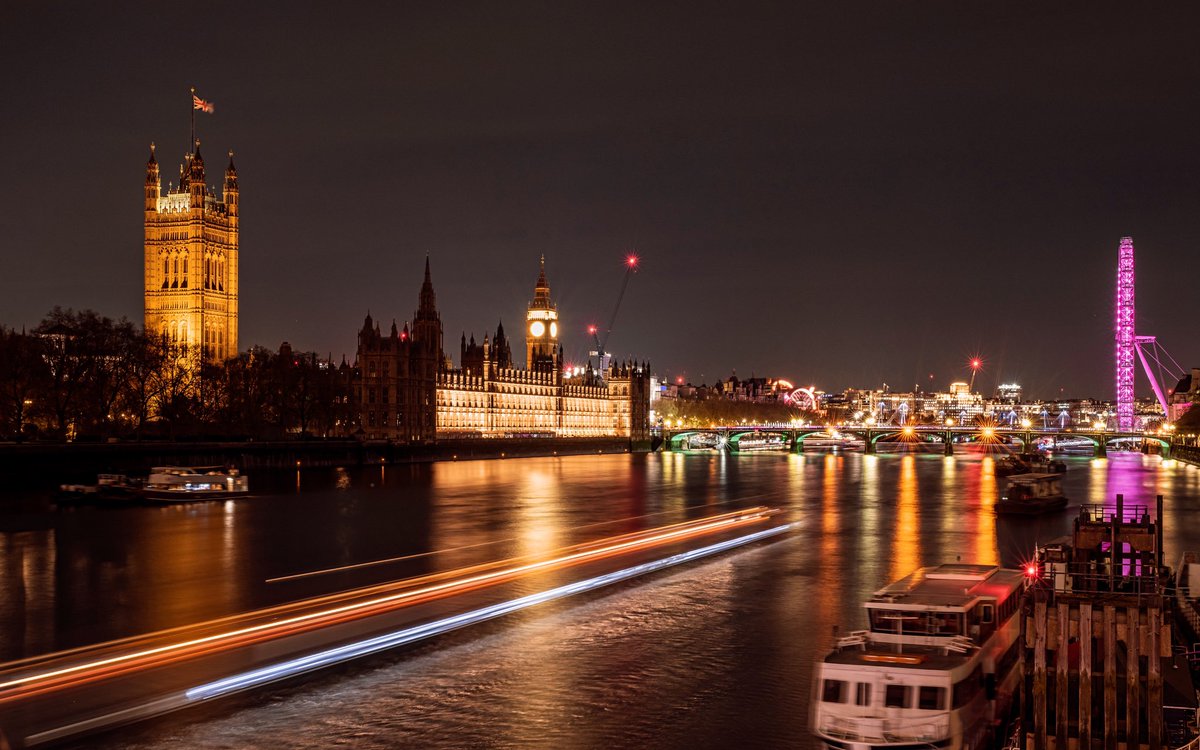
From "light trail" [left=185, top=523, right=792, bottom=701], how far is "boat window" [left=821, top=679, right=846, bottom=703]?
9748 millimetres

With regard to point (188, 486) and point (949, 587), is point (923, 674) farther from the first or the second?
point (188, 486)

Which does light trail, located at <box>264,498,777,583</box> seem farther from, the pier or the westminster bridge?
the westminster bridge

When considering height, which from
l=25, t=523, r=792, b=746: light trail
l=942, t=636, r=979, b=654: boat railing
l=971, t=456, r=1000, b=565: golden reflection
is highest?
l=942, t=636, r=979, b=654: boat railing

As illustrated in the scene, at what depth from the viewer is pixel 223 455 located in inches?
3174

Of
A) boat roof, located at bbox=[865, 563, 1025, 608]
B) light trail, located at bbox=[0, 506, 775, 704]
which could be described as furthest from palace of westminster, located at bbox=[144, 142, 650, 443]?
boat roof, located at bbox=[865, 563, 1025, 608]

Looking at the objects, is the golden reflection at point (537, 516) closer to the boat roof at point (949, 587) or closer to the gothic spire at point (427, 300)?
the boat roof at point (949, 587)

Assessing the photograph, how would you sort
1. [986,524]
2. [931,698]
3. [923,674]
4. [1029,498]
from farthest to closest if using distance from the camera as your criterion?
[1029,498]
[986,524]
[923,674]
[931,698]

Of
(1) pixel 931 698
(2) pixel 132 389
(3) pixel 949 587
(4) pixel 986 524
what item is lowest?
(4) pixel 986 524

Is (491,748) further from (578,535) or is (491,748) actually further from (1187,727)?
(578,535)

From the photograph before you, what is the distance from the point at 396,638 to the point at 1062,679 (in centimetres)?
1302

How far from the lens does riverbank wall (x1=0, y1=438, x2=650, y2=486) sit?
66312mm

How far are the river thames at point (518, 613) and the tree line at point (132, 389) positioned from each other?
1620 centimetres

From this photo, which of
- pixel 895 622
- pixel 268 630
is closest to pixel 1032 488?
pixel 895 622

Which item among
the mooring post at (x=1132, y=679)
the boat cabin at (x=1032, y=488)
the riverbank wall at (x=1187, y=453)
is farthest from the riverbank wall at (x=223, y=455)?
the riverbank wall at (x=1187, y=453)
